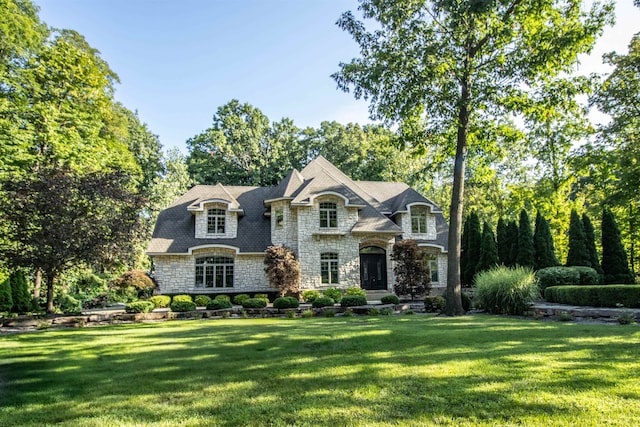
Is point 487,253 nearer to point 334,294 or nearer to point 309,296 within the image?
point 334,294

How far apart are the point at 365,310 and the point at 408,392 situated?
1095 cm

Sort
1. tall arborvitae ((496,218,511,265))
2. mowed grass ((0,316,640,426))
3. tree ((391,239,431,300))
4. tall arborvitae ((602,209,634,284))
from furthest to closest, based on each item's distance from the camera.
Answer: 1. tall arborvitae ((496,218,511,265))
2. tree ((391,239,431,300))
3. tall arborvitae ((602,209,634,284))
4. mowed grass ((0,316,640,426))

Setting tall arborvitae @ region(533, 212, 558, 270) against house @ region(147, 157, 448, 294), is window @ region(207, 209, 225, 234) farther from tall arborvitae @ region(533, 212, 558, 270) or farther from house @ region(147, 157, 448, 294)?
tall arborvitae @ region(533, 212, 558, 270)

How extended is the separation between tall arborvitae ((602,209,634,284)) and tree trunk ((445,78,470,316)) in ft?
31.0

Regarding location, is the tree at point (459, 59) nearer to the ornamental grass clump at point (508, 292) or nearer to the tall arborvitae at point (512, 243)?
the ornamental grass clump at point (508, 292)

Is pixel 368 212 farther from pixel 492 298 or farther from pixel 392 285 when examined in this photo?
pixel 492 298

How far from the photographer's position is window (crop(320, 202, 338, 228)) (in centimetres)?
2150

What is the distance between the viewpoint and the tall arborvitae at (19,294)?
15445 mm

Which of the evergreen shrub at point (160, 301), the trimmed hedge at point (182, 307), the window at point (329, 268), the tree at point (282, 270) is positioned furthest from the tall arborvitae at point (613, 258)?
the evergreen shrub at point (160, 301)

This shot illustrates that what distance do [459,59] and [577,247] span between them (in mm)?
12106

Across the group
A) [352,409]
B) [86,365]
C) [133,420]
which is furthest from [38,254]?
[352,409]

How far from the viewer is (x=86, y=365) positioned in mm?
6633

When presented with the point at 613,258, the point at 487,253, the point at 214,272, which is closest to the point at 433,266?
the point at 487,253

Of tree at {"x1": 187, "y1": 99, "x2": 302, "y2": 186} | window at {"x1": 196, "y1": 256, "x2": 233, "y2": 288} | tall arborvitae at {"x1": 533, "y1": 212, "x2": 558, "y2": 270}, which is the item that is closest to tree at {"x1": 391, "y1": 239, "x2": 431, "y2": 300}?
tall arborvitae at {"x1": 533, "y1": 212, "x2": 558, "y2": 270}
